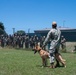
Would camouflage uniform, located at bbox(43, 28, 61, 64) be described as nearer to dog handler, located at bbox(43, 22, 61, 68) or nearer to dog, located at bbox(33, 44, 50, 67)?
dog handler, located at bbox(43, 22, 61, 68)

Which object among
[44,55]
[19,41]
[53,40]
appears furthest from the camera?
[19,41]

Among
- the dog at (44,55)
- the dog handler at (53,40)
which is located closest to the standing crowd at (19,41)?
the dog at (44,55)

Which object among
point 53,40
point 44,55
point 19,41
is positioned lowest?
point 44,55

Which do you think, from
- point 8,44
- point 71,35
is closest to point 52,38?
point 8,44

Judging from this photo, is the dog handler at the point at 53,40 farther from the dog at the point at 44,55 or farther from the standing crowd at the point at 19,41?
the standing crowd at the point at 19,41

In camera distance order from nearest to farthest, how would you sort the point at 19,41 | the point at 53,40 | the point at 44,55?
the point at 53,40, the point at 44,55, the point at 19,41

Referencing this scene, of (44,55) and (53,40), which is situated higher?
(53,40)

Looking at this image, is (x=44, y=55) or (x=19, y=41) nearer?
(x=44, y=55)

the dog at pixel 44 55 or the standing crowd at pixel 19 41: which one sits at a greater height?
the standing crowd at pixel 19 41

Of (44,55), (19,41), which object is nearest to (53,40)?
(44,55)

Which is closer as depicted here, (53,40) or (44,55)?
(53,40)

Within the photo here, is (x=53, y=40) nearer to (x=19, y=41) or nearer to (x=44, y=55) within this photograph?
(x=44, y=55)

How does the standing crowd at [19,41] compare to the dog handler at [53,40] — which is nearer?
the dog handler at [53,40]

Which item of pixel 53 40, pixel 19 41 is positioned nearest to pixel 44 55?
pixel 53 40
